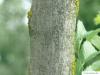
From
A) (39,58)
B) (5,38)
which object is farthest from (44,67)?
(5,38)

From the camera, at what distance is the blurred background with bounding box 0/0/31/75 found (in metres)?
28.5

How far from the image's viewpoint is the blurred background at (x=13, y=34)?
2851 centimetres

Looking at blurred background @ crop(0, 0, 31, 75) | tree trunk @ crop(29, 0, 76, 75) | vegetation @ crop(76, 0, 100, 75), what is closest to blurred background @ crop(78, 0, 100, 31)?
blurred background @ crop(0, 0, 31, 75)

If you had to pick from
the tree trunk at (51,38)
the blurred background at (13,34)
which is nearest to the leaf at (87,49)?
the tree trunk at (51,38)

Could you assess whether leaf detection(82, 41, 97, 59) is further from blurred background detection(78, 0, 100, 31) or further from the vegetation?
blurred background detection(78, 0, 100, 31)

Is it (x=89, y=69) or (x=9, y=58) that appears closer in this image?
(x=89, y=69)

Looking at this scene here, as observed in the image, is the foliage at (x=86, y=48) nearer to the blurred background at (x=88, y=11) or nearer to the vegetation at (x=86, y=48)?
the vegetation at (x=86, y=48)

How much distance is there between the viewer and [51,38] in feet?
5.58

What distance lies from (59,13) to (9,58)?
28.7 meters

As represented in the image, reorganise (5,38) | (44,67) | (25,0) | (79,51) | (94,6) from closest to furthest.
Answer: (44,67), (79,51), (94,6), (5,38), (25,0)

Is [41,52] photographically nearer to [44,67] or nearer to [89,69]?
[44,67]

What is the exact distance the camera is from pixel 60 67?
171 cm

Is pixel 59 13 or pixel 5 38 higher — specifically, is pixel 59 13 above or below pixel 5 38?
above

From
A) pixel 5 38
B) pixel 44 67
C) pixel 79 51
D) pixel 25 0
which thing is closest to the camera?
pixel 44 67
